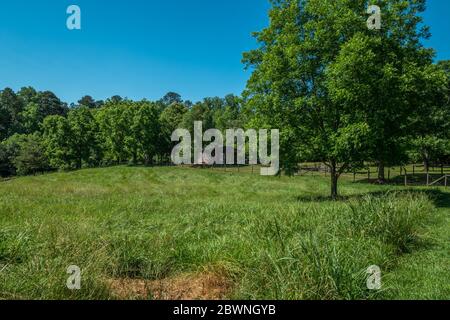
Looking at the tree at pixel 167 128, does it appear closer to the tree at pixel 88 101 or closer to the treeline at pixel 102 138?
the treeline at pixel 102 138

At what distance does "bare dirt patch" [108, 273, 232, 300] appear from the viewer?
6.32 m

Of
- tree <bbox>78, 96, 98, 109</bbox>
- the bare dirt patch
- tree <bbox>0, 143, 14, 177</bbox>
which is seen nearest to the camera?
the bare dirt patch

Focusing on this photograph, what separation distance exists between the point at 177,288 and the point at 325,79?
1705 cm

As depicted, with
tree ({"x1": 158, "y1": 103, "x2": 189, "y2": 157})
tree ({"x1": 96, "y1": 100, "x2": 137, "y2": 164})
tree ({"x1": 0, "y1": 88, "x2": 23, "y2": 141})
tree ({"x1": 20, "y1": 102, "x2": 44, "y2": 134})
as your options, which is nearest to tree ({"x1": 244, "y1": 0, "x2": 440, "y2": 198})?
tree ({"x1": 96, "y1": 100, "x2": 137, "y2": 164})

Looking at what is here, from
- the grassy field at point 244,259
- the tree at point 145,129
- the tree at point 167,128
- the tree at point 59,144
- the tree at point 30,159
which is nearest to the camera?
the grassy field at point 244,259

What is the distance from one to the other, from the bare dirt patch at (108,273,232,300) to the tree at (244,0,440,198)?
13.4 metres

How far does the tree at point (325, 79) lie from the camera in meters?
19.1

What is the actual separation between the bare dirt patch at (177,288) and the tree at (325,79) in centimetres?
1341

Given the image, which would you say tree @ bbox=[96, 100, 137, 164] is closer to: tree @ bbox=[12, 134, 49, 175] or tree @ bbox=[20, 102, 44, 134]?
tree @ bbox=[12, 134, 49, 175]

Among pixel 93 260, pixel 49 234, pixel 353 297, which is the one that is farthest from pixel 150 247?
pixel 353 297

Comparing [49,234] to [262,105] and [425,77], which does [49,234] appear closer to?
[262,105]

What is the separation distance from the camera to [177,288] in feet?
22.2

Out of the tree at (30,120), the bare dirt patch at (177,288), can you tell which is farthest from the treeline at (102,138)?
the bare dirt patch at (177,288)
